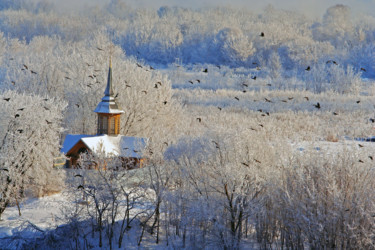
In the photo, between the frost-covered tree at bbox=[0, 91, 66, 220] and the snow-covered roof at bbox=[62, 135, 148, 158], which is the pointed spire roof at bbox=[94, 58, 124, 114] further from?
the frost-covered tree at bbox=[0, 91, 66, 220]

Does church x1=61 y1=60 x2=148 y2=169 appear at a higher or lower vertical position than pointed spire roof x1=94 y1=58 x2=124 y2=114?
lower

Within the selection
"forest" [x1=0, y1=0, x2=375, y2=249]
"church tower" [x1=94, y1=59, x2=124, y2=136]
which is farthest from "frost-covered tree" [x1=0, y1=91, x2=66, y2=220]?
"church tower" [x1=94, y1=59, x2=124, y2=136]

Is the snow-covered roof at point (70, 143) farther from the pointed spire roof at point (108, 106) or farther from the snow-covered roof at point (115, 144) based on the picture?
the pointed spire roof at point (108, 106)

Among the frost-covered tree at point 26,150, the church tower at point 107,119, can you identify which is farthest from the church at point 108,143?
the frost-covered tree at point 26,150

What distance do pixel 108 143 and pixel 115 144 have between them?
461 mm

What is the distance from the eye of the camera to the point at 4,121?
25.5m

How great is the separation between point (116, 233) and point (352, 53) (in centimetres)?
8135

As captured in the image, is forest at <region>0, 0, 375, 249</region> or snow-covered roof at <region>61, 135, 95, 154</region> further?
snow-covered roof at <region>61, 135, 95, 154</region>

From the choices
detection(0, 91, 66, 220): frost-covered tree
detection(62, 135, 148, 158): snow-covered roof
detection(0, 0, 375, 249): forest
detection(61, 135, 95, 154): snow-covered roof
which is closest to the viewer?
detection(0, 0, 375, 249): forest

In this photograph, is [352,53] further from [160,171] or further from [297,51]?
[160,171]

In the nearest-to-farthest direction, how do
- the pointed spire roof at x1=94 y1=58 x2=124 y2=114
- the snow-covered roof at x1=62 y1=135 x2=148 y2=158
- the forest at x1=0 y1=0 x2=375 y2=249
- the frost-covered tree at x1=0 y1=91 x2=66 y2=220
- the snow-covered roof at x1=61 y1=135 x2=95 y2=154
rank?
the forest at x1=0 y1=0 x2=375 y2=249, the frost-covered tree at x1=0 y1=91 x2=66 y2=220, the snow-covered roof at x1=62 y1=135 x2=148 y2=158, the snow-covered roof at x1=61 y1=135 x2=95 y2=154, the pointed spire roof at x1=94 y1=58 x2=124 y2=114

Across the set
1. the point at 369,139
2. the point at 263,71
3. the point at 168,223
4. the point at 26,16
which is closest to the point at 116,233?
the point at 168,223

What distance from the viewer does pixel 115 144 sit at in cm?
2808

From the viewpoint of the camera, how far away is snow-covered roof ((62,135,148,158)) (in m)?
26.6
